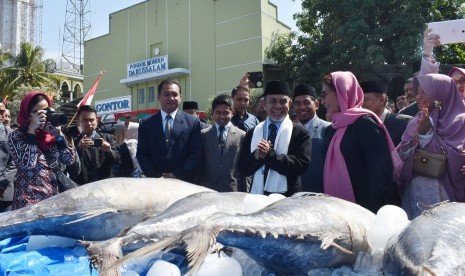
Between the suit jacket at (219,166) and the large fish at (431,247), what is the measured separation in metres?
2.74

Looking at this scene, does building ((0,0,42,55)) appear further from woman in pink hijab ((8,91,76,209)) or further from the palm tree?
woman in pink hijab ((8,91,76,209))

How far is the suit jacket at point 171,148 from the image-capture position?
12.7 ft

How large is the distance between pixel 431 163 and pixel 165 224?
1.51 m

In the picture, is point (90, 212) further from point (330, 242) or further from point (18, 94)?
point (18, 94)

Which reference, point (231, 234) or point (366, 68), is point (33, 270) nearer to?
point (231, 234)

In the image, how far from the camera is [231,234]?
53.8 inches

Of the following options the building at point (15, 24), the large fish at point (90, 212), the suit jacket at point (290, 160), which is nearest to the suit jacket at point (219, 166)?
the suit jacket at point (290, 160)

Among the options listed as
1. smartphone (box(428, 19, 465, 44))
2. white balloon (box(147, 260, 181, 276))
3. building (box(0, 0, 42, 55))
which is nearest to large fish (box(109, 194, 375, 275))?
white balloon (box(147, 260, 181, 276))

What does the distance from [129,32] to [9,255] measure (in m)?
30.2

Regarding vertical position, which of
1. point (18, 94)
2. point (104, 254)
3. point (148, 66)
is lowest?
point (104, 254)

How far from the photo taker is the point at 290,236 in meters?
1.47

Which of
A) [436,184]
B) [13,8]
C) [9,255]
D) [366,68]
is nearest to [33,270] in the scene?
[9,255]

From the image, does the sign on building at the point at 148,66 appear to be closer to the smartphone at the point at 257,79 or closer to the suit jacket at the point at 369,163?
the smartphone at the point at 257,79

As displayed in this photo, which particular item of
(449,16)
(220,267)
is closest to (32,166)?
(220,267)
